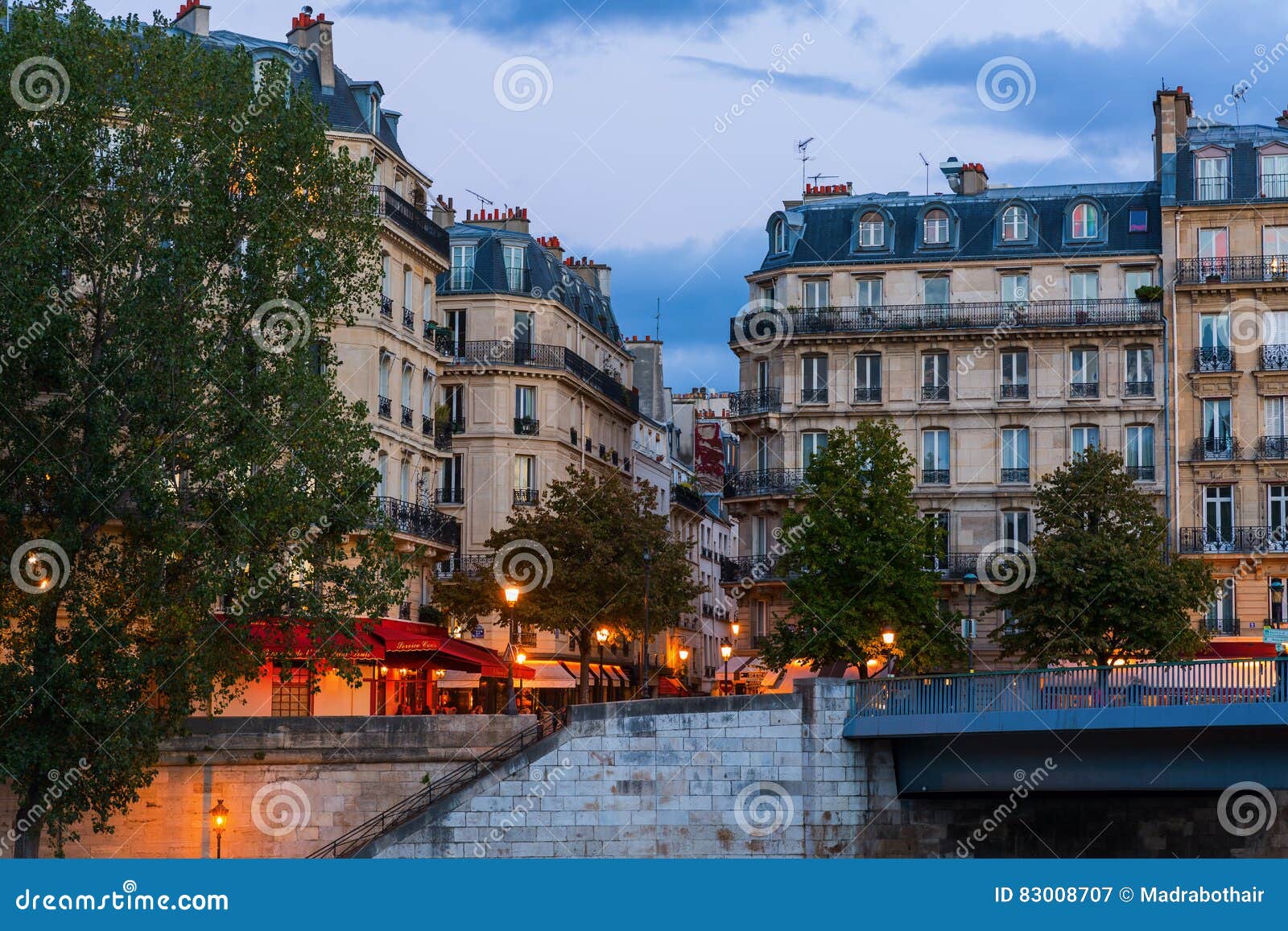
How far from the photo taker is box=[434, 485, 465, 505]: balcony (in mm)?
64812

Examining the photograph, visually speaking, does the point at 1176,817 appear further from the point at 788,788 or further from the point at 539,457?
the point at 539,457

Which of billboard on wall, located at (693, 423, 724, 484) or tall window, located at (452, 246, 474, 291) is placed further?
billboard on wall, located at (693, 423, 724, 484)

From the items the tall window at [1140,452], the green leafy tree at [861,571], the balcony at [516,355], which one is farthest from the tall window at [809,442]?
the tall window at [1140,452]

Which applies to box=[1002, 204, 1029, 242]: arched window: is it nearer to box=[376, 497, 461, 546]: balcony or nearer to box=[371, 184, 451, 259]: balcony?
box=[371, 184, 451, 259]: balcony

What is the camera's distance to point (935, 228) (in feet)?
211

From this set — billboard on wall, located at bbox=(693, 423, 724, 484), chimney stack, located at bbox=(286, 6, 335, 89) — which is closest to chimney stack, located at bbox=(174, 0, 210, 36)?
chimney stack, located at bbox=(286, 6, 335, 89)

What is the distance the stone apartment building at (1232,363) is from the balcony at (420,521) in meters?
20.5

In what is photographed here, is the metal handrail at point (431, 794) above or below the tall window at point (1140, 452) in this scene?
below

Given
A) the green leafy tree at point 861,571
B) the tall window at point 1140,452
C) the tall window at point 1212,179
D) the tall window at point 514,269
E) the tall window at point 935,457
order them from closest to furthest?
the green leafy tree at point 861,571 → the tall window at point 1140,452 → the tall window at point 1212,179 → the tall window at point 935,457 → the tall window at point 514,269

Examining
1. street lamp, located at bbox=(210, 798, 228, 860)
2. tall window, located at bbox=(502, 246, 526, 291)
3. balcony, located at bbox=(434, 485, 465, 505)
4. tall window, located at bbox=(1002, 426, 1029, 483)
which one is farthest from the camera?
tall window, located at bbox=(502, 246, 526, 291)

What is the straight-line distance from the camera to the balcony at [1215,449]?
6028cm

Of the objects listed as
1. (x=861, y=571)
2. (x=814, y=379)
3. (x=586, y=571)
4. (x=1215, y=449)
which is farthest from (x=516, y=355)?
(x=1215, y=449)

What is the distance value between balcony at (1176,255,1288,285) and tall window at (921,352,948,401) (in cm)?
713

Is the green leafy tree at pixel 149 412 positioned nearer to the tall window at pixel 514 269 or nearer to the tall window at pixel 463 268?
Result: the tall window at pixel 463 268
